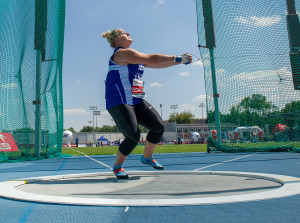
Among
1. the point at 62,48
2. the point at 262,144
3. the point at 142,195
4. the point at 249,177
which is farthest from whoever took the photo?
the point at 262,144

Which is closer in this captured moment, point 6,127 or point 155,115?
point 155,115

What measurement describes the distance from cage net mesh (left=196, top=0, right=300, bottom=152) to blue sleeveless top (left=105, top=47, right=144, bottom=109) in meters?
7.57

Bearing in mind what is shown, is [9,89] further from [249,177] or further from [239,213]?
[239,213]

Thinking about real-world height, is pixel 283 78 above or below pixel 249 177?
above

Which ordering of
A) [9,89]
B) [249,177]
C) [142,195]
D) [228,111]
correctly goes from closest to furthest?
[142,195], [249,177], [9,89], [228,111]

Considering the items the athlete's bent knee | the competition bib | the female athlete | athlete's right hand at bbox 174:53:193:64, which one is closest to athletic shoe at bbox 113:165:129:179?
the female athlete

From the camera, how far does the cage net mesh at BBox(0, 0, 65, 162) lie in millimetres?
8500

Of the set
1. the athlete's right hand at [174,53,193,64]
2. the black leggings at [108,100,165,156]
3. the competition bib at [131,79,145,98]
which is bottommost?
the black leggings at [108,100,165,156]

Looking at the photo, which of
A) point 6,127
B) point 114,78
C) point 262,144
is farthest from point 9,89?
point 262,144

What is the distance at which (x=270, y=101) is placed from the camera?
1060 cm

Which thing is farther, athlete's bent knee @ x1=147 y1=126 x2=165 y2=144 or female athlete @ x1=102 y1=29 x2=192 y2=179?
athlete's bent knee @ x1=147 y1=126 x2=165 y2=144

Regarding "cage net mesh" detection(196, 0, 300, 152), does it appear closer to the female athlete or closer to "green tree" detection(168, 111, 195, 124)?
the female athlete

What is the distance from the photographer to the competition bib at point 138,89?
3.48m

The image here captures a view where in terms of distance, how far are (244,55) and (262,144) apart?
426cm
